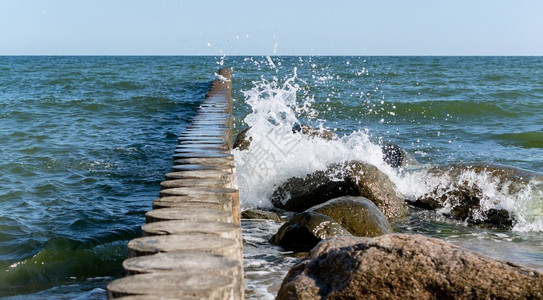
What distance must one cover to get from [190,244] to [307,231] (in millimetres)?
2790

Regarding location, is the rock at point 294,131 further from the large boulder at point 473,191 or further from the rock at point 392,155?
the large boulder at point 473,191

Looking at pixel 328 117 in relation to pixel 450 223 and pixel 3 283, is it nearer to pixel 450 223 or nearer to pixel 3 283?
pixel 450 223

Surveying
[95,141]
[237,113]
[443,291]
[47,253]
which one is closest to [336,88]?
[237,113]

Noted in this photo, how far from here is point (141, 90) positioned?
73.8ft

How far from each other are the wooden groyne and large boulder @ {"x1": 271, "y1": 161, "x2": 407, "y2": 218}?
8.08 feet

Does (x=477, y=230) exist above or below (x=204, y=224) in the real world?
below

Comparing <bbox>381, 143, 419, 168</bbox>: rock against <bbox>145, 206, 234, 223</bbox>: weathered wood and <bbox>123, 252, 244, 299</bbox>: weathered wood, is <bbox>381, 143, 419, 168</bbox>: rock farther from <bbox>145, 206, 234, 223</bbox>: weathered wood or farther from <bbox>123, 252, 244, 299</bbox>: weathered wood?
<bbox>123, 252, 244, 299</bbox>: weathered wood

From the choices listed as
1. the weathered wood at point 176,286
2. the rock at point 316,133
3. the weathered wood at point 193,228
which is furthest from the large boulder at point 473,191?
the weathered wood at point 176,286

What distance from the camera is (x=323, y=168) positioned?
795 centimetres

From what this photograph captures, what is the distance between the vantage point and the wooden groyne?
2.54 meters

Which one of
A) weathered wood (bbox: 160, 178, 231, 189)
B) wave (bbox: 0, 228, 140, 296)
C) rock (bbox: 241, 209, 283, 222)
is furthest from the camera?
rock (bbox: 241, 209, 283, 222)

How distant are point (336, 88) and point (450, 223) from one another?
58.2 feet

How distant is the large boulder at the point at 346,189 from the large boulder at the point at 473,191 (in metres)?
0.52

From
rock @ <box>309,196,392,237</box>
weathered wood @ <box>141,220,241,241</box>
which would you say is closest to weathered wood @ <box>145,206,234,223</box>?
weathered wood @ <box>141,220,241,241</box>
